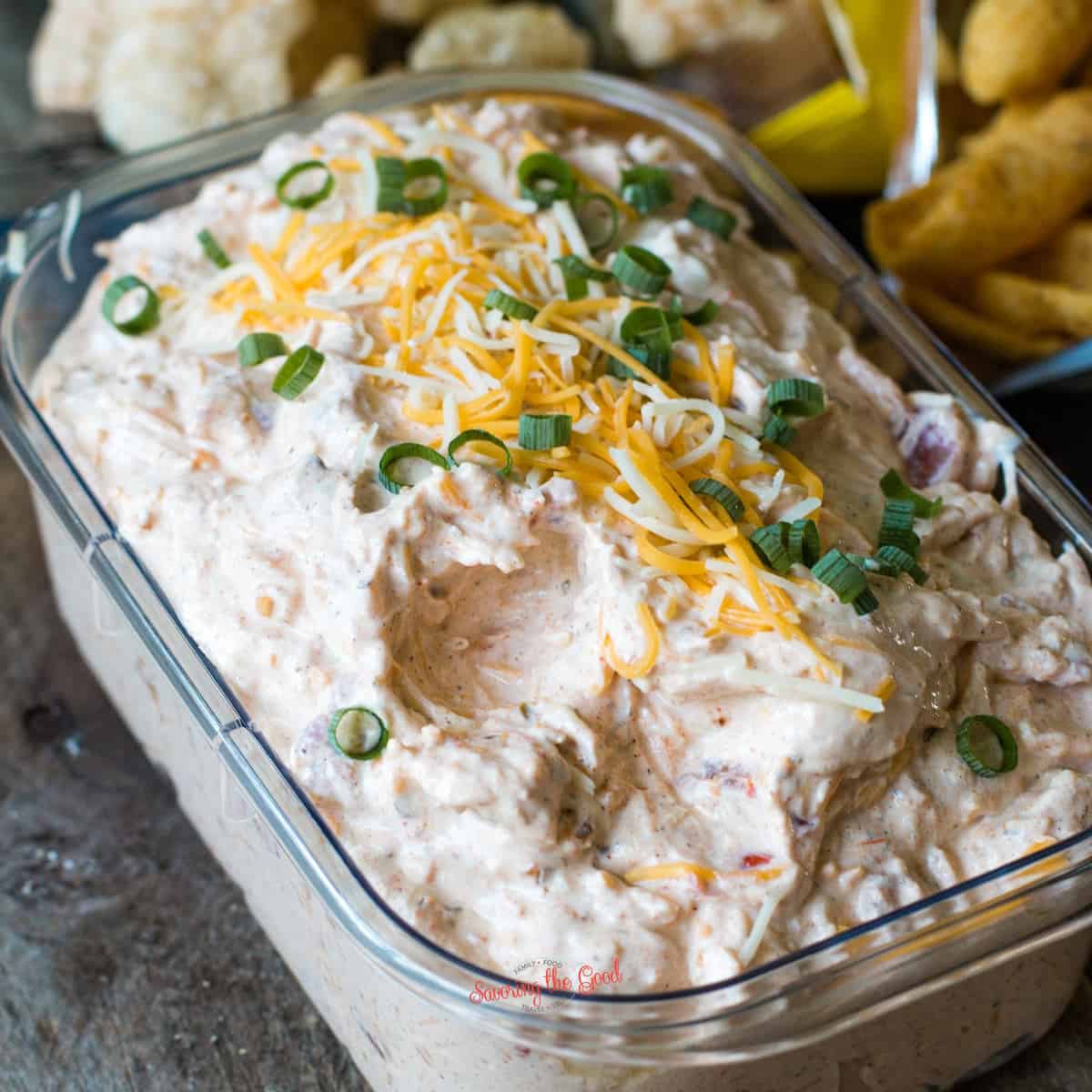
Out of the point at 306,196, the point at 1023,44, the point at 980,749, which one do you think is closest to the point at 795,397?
the point at 980,749

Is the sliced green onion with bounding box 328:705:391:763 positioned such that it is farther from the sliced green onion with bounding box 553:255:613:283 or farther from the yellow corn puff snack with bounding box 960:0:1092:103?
the yellow corn puff snack with bounding box 960:0:1092:103

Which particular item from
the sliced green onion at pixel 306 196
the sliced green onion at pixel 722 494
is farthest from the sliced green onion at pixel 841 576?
the sliced green onion at pixel 306 196

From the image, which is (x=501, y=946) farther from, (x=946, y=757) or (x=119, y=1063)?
(x=119, y=1063)

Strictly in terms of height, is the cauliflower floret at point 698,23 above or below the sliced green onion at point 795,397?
below

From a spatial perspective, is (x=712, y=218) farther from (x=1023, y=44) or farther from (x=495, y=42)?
(x=495, y=42)

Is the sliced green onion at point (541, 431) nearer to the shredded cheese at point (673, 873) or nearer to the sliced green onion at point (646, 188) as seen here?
the shredded cheese at point (673, 873)

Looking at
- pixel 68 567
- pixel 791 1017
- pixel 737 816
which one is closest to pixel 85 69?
pixel 68 567
